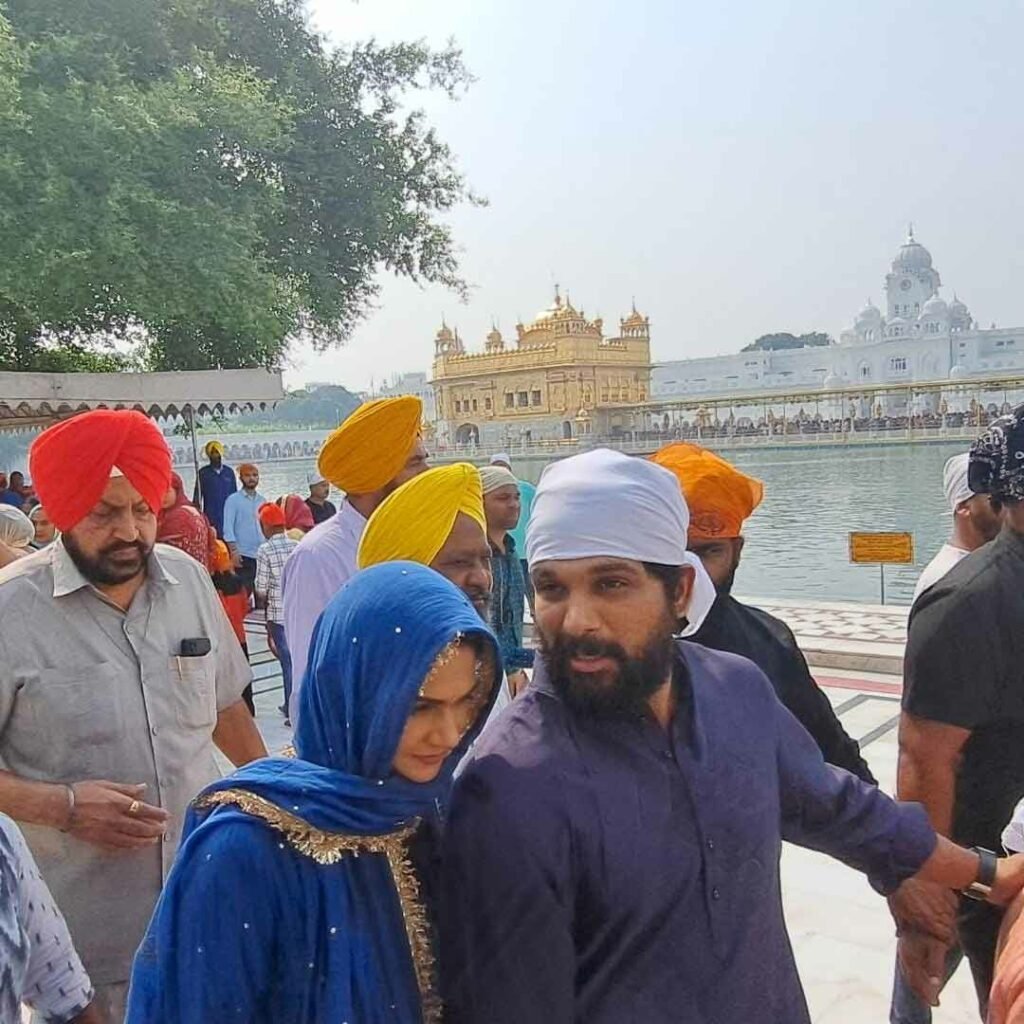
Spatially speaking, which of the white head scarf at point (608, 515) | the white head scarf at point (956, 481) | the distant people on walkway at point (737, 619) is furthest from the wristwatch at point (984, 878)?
the white head scarf at point (956, 481)

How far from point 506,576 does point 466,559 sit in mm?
1748

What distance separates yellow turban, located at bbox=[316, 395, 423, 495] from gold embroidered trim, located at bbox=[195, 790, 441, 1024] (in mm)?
1604

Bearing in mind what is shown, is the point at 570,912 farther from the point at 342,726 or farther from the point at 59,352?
the point at 59,352

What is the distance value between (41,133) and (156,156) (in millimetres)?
1255

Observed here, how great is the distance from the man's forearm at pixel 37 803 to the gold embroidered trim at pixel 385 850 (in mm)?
794

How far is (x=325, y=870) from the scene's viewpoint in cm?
109

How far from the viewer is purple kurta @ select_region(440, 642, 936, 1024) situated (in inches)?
42.6

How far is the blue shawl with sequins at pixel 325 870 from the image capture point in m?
1.05

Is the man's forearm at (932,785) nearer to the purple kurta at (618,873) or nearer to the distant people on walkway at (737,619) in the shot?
the distant people on walkway at (737,619)

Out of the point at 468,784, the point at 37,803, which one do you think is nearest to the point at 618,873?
the point at 468,784

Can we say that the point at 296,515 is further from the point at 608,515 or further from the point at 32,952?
the point at 608,515

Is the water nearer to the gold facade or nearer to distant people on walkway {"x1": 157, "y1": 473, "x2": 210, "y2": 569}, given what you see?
distant people on walkway {"x1": 157, "y1": 473, "x2": 210, "y2": 569}

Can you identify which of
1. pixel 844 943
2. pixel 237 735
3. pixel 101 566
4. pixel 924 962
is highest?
pixel 101 566

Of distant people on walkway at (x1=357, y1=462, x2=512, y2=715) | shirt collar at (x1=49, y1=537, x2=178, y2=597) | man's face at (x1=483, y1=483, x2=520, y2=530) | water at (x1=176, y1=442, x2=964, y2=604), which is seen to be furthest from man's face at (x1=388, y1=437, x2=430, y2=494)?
water at (x1=176, y1=442, x2=964, y2=604)
